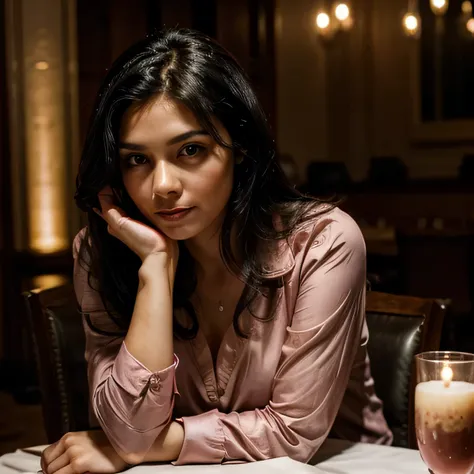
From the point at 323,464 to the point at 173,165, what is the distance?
1.89 ft

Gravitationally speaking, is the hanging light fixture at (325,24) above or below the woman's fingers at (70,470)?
above

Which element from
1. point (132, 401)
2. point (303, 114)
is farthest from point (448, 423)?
point (303, 114)

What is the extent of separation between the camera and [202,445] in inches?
57.2

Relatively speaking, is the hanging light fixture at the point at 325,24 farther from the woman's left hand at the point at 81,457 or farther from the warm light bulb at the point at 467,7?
the woman's left hand at the point at 81,457

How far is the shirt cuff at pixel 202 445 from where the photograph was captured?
145 cm

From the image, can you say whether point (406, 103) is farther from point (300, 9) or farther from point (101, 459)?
point (101, 459)

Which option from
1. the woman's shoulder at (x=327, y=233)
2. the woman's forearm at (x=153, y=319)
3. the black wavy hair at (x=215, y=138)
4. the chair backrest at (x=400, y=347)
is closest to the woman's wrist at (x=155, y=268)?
the woman's forearm at (x=153, y=319)

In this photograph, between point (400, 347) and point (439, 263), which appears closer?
point (400, 347)

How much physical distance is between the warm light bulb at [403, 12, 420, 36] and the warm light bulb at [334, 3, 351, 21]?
0.30m

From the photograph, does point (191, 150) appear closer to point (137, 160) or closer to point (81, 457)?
point (137, 160)

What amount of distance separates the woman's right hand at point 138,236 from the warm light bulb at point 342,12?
2973 mm

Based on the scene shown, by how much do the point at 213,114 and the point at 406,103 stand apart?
2930 millimetres

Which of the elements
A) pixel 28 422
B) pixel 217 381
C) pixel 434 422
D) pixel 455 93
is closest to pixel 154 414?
pixel 217 381

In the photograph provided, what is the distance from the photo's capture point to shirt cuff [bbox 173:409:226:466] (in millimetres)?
1448
